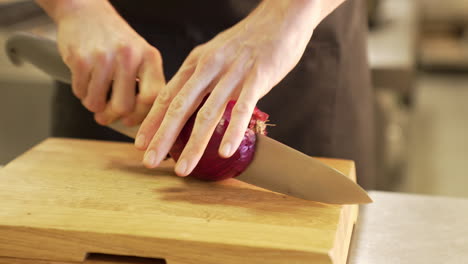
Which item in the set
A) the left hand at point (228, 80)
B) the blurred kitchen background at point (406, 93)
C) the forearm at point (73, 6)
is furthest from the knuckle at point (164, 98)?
the blurred kitchen background at point (406, 93)

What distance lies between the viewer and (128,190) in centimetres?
81

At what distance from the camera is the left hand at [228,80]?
2.52 feet

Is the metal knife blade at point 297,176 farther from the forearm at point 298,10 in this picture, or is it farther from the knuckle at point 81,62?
the knuckle at point 81,62

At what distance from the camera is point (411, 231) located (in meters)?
0.84

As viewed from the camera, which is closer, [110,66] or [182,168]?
[182,168]

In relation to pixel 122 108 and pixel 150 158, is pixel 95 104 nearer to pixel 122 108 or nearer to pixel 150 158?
pixel 122 108

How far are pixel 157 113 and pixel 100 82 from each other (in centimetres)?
14

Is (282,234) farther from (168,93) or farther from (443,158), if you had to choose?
(443,158)

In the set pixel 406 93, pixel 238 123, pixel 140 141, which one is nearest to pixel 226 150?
pixel 238 123

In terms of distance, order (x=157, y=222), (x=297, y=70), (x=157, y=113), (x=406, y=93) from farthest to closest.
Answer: (x=406, y=93), (x=297, y=70), (x=157, y=113), (x=157, y=222)

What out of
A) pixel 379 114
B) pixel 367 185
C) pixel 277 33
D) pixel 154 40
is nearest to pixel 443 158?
pixel 379 114

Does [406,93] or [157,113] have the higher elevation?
[157,113]

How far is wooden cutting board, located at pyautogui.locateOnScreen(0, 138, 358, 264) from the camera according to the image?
0.68 metres

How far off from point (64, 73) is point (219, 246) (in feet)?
1.57
